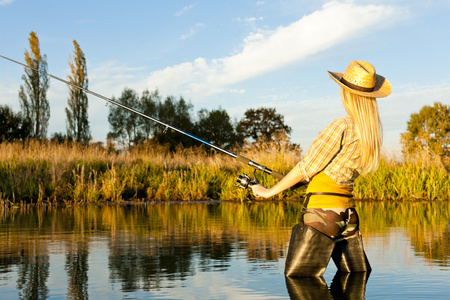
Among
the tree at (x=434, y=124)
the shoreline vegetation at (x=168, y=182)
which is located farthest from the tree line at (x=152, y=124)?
the shoreline vegetation at (x=168, y=182)

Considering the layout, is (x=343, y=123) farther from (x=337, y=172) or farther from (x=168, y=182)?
(x=168, y=182)

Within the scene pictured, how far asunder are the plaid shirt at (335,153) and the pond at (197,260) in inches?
40.4

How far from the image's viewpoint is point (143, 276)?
5785 mm

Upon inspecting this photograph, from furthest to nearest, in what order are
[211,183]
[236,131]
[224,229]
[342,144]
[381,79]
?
[236,131]
[211,183]
[224,229]
[381,79]
[342,144]

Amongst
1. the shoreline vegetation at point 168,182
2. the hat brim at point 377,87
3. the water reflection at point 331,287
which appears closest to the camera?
the water reflection at point 331,287

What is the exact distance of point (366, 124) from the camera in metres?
4.85

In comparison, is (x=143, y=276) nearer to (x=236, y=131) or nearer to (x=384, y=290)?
(x=384, y=290)

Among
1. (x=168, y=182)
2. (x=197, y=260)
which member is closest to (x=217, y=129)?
(x=168, y=182)

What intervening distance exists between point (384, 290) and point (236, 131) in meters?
61.2

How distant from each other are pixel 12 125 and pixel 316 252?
48638mm

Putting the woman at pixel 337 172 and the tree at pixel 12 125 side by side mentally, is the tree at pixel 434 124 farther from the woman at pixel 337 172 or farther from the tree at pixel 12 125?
the woman at pixel 337 172

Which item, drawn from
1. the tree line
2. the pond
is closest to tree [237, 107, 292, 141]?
the tree line

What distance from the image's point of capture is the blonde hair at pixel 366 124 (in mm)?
4812

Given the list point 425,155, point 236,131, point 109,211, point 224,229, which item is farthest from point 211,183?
point 236,131
